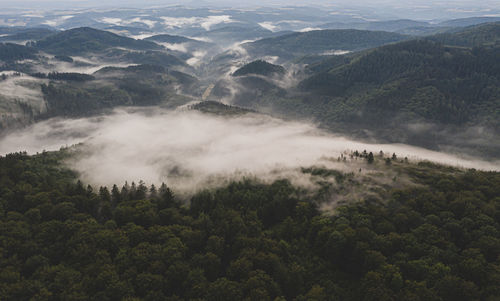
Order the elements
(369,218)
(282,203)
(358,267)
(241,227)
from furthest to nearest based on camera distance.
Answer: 1. (282,203)
2. (369,218)
3. (241,227)
4. (358,267)

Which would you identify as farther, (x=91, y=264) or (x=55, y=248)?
(x=55, y=248)

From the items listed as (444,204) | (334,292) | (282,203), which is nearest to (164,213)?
(282,203)

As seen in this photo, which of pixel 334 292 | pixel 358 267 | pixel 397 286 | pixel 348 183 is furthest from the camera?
pixel 348 183

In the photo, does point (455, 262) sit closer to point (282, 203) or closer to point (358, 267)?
point (358, 267)

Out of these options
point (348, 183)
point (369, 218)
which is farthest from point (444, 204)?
point (348, 183)

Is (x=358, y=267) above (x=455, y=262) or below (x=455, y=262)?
below

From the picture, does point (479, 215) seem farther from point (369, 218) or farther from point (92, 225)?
point (92, 225)
